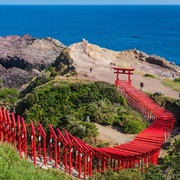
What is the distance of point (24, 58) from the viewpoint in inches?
2687

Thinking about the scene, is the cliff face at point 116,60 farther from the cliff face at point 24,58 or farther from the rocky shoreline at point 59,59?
the cliff face at point 24,58

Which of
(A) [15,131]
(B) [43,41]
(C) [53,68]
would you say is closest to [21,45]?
(B) [43,41]

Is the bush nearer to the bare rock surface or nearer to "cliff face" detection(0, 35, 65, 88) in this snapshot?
the bare rock surface

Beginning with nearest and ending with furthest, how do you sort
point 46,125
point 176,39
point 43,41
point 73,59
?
point 46,125 → point 73,59 → point 43,41 → point 176,39

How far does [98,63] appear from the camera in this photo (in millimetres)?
45438

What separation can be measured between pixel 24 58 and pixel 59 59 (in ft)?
75.1

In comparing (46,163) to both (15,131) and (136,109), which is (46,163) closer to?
(15,131)

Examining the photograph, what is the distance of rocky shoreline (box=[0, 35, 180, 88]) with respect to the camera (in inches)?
1811

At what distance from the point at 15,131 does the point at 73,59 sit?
24.7m

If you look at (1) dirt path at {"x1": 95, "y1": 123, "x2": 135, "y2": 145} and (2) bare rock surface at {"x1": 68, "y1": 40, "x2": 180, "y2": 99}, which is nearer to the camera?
(1) dirt path at {"x1": 95, "y1": 123, "x2": 135, "y2": 145}

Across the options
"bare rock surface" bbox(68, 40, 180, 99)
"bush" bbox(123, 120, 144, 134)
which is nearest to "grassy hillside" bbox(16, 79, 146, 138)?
"bush" bbox(123, 120, 144, 134)

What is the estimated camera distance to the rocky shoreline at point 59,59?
151 feet

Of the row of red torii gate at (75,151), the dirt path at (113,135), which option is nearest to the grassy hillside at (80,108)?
the dirt path at (113,135)

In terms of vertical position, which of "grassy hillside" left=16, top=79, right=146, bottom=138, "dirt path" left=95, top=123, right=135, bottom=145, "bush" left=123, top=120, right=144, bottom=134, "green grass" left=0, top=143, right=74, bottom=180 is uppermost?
"grassy hillside" left=16, top=79, right=146, bottom=138
